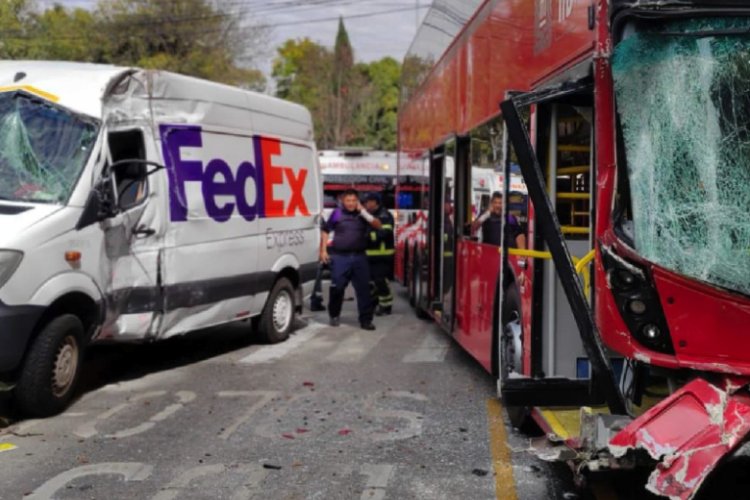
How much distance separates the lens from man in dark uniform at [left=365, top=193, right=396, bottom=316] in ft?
39.1

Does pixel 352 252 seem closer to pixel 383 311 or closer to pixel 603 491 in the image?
pixel 383 311

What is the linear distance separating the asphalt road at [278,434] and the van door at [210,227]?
2.13 ft

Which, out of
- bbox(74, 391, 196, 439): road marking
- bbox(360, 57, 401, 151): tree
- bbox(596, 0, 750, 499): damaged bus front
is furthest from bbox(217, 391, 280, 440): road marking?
bbox(360, 57, 401, 151): tree

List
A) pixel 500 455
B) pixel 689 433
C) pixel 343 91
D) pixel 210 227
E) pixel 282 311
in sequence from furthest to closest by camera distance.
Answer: pixel 343 91 → pixel 282 311 → pixel 210 227 → pixel 500 455 → pixel 689 433

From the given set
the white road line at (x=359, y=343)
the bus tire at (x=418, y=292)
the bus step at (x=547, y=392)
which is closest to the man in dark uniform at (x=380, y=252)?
the bus tire at (x=418, y=292)

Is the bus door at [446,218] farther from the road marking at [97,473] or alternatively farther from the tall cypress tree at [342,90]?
the tall cypress tree at [342,90]

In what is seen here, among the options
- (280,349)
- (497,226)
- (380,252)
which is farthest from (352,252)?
(497,226)

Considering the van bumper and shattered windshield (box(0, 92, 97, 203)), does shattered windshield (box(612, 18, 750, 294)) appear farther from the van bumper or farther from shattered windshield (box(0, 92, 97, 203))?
shattered windshield (box(0, 92, 97, 203))

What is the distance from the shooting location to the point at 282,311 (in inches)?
391

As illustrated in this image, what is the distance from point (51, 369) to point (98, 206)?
1.35 meters

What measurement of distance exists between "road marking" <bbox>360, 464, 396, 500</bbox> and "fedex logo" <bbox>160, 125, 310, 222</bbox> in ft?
11.4

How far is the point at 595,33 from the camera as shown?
401 centimetres

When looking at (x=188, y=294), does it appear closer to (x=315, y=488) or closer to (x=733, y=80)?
(x=315, y=488)

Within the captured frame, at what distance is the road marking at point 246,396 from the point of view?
236 inches
